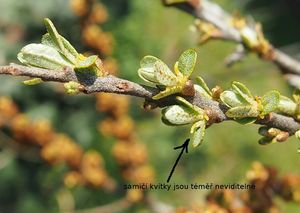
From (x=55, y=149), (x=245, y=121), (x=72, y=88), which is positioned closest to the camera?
(x=72, y=88)

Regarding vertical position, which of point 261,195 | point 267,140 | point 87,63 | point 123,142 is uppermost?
point 87,63

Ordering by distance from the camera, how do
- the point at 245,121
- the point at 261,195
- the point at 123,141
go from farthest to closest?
the point at 123,141 < the point at 261,195 < the point at 245,121

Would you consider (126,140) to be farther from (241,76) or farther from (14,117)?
(241,76)

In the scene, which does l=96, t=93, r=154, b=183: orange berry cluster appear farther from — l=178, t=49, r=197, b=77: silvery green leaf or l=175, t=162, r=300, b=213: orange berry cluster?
l=178, t=49, r=197, b=77: silvery green leaf

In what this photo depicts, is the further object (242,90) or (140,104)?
(140,104)

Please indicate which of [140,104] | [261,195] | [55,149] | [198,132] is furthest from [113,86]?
[140,104]

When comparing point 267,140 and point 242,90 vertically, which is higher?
point 242,90

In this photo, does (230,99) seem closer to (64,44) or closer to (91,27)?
(64,44)

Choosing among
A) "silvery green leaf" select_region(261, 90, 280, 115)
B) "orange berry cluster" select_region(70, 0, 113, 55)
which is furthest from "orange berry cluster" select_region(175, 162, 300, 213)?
"orange berry cluster" select_region(70, 0, 113, 55)
